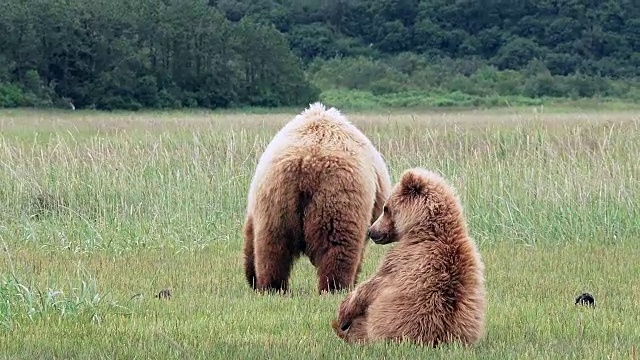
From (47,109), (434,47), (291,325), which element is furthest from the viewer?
(434,47)

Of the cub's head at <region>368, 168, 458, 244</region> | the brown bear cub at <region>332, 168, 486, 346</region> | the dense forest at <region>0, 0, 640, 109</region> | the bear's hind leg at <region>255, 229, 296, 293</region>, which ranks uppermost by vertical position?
the cub's head at <region>368, 168, 458, 244</region>

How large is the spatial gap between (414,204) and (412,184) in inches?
4.7

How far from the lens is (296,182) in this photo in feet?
22.6

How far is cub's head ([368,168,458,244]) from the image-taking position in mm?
5590

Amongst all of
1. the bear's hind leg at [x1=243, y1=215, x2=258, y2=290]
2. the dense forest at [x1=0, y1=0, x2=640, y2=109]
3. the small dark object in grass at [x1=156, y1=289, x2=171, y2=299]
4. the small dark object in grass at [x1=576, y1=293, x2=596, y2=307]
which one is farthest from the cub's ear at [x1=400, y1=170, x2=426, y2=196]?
the dense forest at [x1=0, y1=0, x2=640, y2=109]

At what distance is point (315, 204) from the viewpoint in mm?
6859

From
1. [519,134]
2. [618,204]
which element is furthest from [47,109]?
[618,204]

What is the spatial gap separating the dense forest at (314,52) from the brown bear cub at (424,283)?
36439 millimetres

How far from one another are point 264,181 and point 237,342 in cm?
164

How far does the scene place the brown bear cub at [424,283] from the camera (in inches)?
211

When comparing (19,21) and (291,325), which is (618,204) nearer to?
(291,325)

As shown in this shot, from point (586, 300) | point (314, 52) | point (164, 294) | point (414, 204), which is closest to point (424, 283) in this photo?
point (414, 204)

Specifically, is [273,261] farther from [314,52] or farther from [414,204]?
[314,52]

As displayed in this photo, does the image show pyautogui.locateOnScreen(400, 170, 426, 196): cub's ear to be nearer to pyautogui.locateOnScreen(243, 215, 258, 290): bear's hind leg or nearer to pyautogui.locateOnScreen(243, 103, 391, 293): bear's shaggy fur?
pyautogui.locateOnScreen(243, 103, 391, 293): bear's shaggy fur
